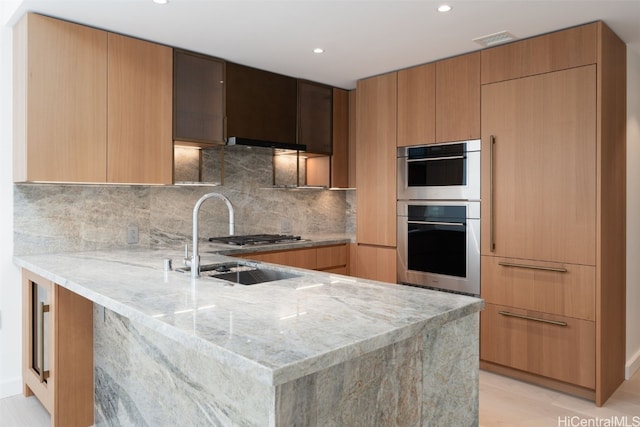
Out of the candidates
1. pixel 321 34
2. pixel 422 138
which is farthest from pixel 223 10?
pixel 422 138

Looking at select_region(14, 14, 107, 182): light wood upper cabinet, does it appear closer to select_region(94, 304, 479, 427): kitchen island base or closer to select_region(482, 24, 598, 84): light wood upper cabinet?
select_region(94, 304, 479, 427): kitchen island base

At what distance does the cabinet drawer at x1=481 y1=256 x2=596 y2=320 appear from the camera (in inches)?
112

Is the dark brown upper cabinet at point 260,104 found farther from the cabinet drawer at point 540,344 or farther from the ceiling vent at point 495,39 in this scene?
the cabinet drawer at point 540,344

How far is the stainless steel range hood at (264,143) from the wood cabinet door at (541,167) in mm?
1535

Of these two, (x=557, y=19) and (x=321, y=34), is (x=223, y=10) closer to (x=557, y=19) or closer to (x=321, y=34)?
(x=321, y=34)

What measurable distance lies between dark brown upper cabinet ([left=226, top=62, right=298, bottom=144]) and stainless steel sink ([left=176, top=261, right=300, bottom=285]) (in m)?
1.43

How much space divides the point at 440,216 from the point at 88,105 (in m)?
2.57

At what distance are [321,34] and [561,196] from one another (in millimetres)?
1870

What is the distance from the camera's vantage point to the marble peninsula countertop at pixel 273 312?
1151 millimetres

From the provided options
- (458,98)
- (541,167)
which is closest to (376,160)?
(458,98)

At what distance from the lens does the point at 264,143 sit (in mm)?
3754

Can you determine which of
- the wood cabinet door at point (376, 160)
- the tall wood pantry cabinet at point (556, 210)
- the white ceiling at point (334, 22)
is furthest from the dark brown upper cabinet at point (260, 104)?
the tall wood pantry cabinet at point (556, 210)

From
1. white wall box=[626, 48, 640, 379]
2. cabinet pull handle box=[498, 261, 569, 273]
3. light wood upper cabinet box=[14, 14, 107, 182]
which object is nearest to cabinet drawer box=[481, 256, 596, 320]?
cabinet pull handle box=[498, 261, 569, 273]

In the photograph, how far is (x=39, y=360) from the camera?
269cm
